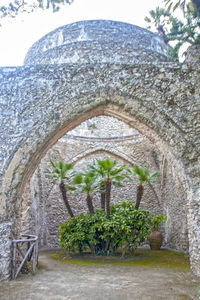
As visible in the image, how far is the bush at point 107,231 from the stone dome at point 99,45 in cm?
710

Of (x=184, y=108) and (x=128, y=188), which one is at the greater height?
(x=184, y=108)

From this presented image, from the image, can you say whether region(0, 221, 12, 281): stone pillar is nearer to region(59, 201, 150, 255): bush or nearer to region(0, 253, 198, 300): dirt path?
region(0, 253, 198, 300): dirt path

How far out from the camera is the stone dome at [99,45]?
1199cm

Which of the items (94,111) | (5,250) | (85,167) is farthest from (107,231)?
(85,167)

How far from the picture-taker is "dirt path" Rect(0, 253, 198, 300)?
11.7 ft

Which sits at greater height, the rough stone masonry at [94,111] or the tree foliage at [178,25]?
the tree foliage at [178,25]

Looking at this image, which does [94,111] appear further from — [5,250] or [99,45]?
[99,45]

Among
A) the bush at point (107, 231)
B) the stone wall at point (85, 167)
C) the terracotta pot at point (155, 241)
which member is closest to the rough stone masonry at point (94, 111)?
the bush at point (107, 231)

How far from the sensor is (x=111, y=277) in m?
4.80

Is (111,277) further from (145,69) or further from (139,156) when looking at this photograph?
(139,156)

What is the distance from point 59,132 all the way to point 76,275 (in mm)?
2704

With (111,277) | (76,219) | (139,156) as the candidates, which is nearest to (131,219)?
(76,219)

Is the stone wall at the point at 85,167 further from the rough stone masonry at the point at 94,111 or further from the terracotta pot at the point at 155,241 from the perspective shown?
the rough stone masonry at the point at 94,111

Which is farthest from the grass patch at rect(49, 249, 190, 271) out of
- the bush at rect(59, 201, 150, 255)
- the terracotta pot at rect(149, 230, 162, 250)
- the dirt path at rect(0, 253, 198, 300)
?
the terracotta pot at rect(149, 230, 162, 250)
